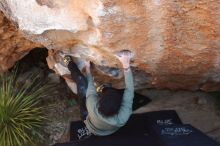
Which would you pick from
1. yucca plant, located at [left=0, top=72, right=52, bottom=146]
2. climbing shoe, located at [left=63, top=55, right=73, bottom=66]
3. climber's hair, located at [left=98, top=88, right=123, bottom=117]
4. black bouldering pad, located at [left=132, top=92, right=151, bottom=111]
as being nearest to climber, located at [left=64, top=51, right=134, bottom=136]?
climber's hair, located at [left=98, top=88, right=123, bottom=117]

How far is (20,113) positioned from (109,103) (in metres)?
2.23

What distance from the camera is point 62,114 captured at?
256 inches

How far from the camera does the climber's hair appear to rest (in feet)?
13.6

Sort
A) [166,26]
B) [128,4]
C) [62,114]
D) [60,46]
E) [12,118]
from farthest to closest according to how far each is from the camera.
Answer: [62,114], [12,118], [60,46], [166,26], [128,4]

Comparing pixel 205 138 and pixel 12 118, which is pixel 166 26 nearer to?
pixel 205 138

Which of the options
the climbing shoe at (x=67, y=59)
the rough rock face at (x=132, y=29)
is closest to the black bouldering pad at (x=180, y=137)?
the rough rock face at (x=132, y=29)

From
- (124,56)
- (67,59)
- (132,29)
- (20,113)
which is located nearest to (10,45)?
(20,113)

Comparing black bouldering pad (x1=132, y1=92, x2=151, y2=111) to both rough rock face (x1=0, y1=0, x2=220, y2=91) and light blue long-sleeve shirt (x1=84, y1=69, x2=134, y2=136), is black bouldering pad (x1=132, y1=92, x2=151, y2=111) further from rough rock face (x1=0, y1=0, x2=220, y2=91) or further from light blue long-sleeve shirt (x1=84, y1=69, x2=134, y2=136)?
light blue long-sleeve shirt (x1=84, y1=69, x2=134, y2=136)

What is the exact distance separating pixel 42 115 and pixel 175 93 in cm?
178

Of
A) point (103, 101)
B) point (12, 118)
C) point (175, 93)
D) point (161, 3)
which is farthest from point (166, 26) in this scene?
point (12, 118)

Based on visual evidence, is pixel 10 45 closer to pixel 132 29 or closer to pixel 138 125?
pixel 138 125

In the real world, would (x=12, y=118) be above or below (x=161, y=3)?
below

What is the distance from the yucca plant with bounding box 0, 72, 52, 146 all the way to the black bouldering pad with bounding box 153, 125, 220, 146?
6.76ft

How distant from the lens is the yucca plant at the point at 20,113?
5996 millimetres
